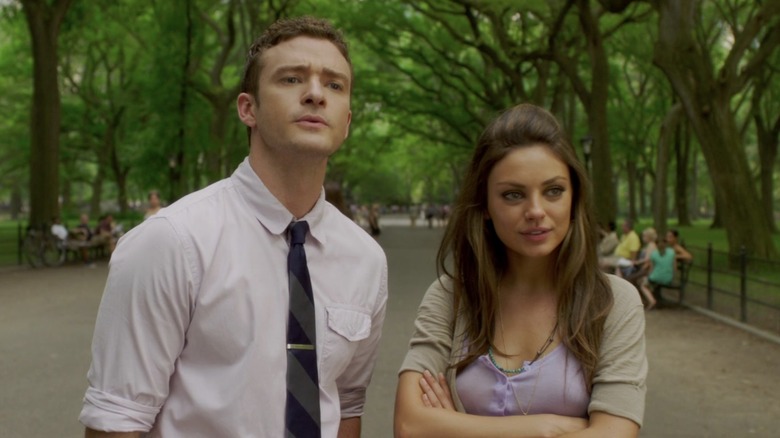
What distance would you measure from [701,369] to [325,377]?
7.43m

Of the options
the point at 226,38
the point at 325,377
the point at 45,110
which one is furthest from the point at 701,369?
the point at 226,38

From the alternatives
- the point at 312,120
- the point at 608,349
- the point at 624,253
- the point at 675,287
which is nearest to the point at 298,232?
the point at 312,120

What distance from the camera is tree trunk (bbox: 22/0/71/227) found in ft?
75.9

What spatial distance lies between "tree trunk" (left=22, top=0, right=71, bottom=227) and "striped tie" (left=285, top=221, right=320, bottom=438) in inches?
887

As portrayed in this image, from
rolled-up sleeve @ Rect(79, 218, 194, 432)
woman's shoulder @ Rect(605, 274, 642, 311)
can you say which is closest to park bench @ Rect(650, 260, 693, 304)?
woman's shoulder @ Rect(605, 274, 642, 311)

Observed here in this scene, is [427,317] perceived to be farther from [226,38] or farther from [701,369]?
[226,38]

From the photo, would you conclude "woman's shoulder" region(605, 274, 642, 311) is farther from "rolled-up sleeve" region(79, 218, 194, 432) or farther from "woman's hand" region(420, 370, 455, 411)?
"rolled-up sleeve" region(79, 218, 194, 432)

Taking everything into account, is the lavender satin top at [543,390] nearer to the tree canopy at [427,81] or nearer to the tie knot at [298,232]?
the tie knot at [298,232]

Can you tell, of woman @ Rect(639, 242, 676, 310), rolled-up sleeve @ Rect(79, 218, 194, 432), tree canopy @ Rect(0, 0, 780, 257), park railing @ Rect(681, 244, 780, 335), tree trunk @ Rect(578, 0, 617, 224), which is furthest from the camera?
tree trunk @ Rect(578, 0, 617, 224)

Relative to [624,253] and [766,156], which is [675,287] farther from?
[766,156]

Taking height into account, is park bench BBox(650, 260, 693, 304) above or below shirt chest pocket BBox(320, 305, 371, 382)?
below

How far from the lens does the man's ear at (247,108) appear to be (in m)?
2.29

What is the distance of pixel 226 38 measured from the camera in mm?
28656

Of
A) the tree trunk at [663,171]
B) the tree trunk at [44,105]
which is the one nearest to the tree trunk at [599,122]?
the tree trunk at [663,171]
